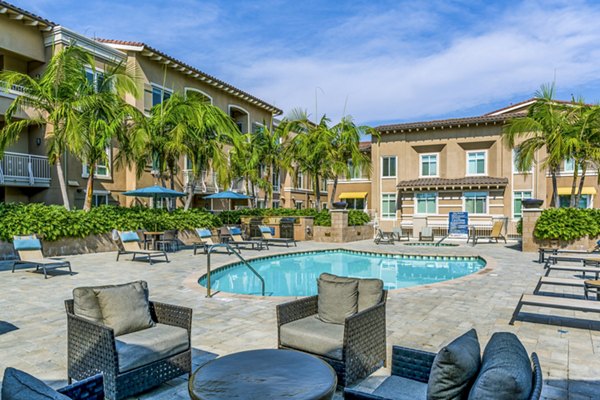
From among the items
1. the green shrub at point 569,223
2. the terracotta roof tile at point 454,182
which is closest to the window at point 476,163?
the terracotta roof tile at point 454,182

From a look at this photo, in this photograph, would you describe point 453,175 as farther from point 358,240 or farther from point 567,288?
point 567,288

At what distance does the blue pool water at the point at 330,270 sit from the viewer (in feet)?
37.6

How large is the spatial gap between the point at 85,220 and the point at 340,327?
1356 centimetres

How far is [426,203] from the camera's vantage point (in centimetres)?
2934

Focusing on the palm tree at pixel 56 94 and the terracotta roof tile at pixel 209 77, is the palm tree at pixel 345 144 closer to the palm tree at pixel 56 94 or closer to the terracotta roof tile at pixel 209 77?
the terracotta roof tile at pixel 209 77

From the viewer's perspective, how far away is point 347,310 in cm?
467

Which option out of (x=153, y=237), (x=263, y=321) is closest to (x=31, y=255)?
(x=153, y=237)

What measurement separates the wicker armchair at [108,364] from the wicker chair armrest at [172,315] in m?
0.28

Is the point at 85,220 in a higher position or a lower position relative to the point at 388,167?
lower

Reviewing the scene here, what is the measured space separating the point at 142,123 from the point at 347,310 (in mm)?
14840

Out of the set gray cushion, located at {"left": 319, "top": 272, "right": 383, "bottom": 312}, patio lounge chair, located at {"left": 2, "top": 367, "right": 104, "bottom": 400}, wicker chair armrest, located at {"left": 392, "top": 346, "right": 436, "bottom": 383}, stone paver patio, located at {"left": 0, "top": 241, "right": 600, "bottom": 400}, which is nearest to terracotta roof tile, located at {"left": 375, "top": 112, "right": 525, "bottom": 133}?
stone paver patio, located at {"left": 0, "top": 241, "right": 600, "bottom": 400}

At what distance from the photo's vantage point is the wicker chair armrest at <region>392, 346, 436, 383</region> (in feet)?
11.3

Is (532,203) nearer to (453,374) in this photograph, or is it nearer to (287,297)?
(287,297)

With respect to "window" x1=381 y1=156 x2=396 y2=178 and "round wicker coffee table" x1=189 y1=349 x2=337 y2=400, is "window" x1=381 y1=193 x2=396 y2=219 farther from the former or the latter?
"round wicker coffee table" x1=189 y1=349 x2=337 y2=400
